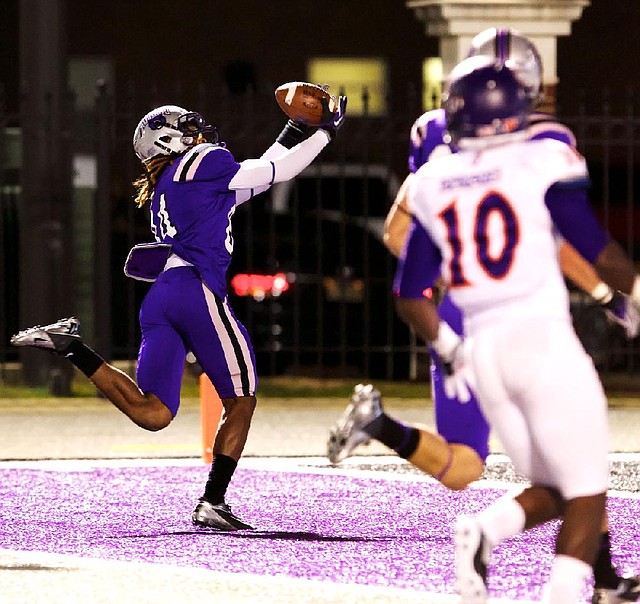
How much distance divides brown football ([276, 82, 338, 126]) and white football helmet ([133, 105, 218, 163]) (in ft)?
1.41

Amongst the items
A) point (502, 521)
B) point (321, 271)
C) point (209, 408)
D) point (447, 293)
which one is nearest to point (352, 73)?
point (321, 271)

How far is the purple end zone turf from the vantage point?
8352mm

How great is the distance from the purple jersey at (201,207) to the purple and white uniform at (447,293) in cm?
153

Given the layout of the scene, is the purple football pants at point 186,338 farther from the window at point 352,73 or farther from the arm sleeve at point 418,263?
the window at point 352,73

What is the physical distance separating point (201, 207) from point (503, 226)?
315 centimetres

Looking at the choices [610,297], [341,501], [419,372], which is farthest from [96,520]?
[419,372]

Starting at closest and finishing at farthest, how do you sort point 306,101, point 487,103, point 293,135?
Result: 1. point 487,103
2. point 306,101
3. point 293,135

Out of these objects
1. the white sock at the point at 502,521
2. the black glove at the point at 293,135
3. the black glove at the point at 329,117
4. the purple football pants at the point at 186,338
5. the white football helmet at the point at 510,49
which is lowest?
the white sock at the point at 502,521

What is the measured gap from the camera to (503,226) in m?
6.56

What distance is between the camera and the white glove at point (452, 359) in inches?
271

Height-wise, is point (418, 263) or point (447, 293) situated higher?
point (418, 263)

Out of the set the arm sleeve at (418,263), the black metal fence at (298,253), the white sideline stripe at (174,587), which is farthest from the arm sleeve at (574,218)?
the black metal fence at (298,253)

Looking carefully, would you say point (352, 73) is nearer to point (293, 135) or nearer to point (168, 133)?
point (293, 135)

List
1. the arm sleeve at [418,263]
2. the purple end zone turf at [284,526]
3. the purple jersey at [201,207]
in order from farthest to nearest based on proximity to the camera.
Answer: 1. the purple jersey at [201,207]
2. the purple end zone turf at [284,526]
3. the arm sleeve at [418,263]
